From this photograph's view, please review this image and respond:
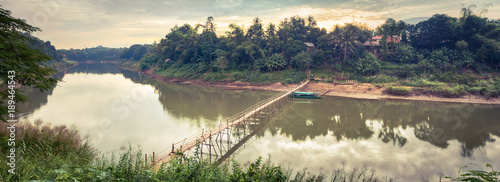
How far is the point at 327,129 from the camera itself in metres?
24.2

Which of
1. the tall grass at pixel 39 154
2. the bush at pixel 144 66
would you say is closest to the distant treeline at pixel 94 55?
the bush at pixel 144 66

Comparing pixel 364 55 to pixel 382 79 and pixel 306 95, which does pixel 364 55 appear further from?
pixel 306 95

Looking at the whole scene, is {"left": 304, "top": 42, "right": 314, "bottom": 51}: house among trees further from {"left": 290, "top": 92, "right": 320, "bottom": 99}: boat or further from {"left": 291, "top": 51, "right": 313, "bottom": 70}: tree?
{"left": 290, "top": 92, "right": 320, "bottom": 99}: boat

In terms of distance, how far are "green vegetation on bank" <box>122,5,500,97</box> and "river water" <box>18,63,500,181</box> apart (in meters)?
9.68

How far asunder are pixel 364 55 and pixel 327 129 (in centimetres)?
3570

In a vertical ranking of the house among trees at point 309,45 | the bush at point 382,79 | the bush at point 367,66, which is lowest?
the bush at point 382,79

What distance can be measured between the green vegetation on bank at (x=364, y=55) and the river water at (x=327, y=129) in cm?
968

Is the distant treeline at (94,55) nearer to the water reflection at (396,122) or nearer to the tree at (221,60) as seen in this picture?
the tree at (221,60)

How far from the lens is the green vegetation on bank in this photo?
43094 millimetres

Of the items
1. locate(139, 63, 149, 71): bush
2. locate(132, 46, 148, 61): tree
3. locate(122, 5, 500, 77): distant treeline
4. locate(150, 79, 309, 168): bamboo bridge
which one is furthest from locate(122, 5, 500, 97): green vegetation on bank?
locate(132, 46, 148, 61): tree

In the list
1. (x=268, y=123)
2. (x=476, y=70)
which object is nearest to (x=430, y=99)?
(x=476, y=70)

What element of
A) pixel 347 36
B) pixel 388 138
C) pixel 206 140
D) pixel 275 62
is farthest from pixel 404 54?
pixel 206 140

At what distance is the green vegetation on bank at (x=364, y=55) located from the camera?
43.1 meters

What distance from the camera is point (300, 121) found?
27234 millimetres
